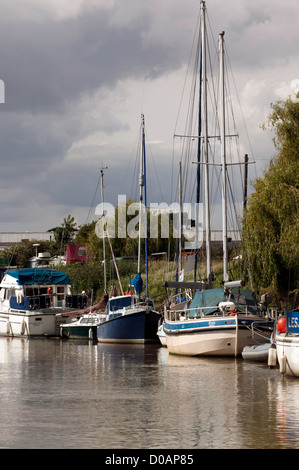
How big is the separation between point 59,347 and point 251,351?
15407mm

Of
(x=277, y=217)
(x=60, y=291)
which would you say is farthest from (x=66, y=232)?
(x=277, y=217)

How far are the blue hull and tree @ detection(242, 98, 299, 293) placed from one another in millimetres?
9704

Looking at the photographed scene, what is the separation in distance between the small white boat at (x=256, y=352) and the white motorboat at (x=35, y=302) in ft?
76.5

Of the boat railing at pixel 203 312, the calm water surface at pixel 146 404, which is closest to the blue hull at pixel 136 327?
the boat railing at pixel 203 312

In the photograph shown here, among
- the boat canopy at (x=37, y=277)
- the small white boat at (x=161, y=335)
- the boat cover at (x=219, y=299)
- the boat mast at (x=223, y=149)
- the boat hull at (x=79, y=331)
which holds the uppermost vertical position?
the boat mast at (x=223, y=149)

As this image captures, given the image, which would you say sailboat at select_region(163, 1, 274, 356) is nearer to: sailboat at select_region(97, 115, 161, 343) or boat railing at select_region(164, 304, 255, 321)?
boat railing at select_region(164, 304, 255, 321)

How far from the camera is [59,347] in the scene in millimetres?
44031

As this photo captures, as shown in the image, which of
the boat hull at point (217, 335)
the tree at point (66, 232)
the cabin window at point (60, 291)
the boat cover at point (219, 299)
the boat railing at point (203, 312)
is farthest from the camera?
the tree at point (66, 232)

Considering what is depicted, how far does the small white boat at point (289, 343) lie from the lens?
24.3 meters

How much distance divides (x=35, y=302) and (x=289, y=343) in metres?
31.6

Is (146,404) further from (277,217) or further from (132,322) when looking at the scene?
(132,322)

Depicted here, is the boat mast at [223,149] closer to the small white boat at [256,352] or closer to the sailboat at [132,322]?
the small white boat at [256,352]

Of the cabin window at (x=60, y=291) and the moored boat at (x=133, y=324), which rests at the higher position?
the cabin window at (x=60, y=291)

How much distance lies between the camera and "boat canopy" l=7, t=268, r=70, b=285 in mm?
56219
